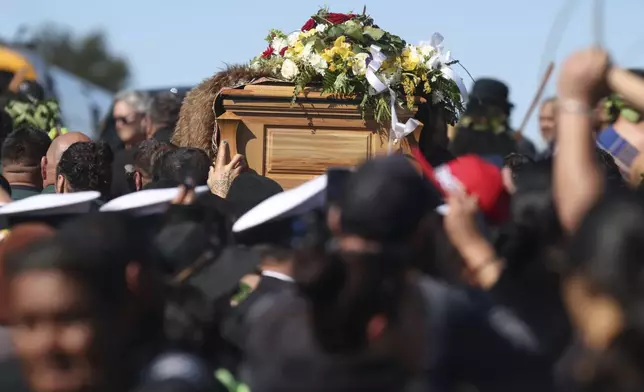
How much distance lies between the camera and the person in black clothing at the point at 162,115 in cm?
922

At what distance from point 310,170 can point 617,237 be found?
162 inches

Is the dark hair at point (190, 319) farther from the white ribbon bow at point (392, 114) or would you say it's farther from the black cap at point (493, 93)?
the white ribbon bow at point (392, 114)

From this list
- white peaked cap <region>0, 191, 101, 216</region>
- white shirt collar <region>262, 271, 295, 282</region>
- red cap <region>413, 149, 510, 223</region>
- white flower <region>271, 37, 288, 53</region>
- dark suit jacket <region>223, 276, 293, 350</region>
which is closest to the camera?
dark suit jacket <region>223, 276, 293, 350</region>

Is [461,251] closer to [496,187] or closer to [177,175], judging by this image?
[496,187]

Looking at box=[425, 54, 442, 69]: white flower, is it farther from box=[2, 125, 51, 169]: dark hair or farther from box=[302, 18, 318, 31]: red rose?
box=[2, 125, 51, 169]: dark hair

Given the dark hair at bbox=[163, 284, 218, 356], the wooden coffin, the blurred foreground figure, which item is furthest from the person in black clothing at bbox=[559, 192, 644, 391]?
the blurred foreground figure

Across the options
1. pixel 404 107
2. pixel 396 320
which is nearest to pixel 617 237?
pixel 396 320

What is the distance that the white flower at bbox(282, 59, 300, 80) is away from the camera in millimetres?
7117

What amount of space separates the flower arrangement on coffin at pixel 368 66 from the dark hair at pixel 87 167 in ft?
3.53

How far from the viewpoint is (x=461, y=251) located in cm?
370

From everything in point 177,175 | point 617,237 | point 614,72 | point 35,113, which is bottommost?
point 35,113

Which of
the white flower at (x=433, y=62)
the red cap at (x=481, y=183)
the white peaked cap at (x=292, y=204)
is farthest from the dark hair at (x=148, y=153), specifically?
the red cap at (x=481, y=183)

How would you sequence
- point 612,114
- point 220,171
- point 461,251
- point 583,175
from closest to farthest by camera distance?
1. point 583,175
2. point 461,251
3. point 612,114
4. point 220,171

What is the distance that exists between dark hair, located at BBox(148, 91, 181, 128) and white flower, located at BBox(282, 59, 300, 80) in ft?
7.18
